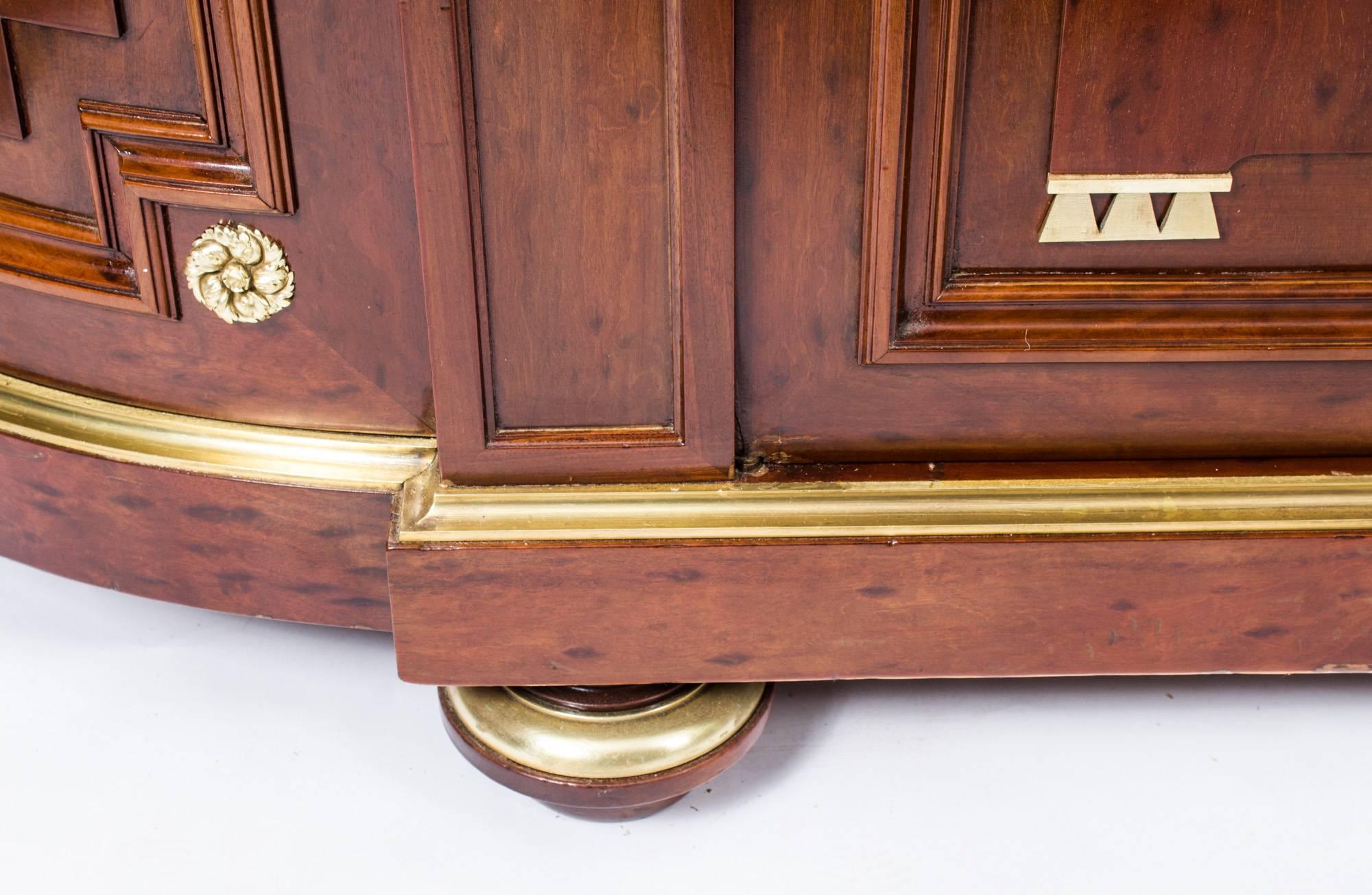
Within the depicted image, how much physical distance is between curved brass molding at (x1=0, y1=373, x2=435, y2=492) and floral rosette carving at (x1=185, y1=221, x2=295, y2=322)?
7cm

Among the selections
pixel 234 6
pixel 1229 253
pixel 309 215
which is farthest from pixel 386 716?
pixel 1229 253

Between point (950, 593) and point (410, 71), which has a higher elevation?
point (410, 71)

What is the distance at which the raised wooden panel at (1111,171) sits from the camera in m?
0.59

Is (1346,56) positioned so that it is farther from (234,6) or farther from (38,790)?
(38,790)

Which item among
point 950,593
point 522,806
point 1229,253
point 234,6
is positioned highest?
point 234,6

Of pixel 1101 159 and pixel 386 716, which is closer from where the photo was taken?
pixel 1101 159

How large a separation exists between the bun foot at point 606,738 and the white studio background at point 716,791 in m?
0.04

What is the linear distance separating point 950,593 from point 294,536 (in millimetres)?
344

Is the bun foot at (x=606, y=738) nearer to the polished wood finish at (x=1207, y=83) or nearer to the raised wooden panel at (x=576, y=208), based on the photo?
the raised wooden panel at (x=576, y=208)

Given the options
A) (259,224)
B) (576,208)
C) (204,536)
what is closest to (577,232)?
(576,208)

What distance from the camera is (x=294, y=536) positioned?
2.39ft

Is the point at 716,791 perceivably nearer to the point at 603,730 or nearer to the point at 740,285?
the point at 603,730

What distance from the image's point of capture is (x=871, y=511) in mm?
662

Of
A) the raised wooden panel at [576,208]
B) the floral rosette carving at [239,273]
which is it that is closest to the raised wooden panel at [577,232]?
the raised wooden panel at [576,208]
